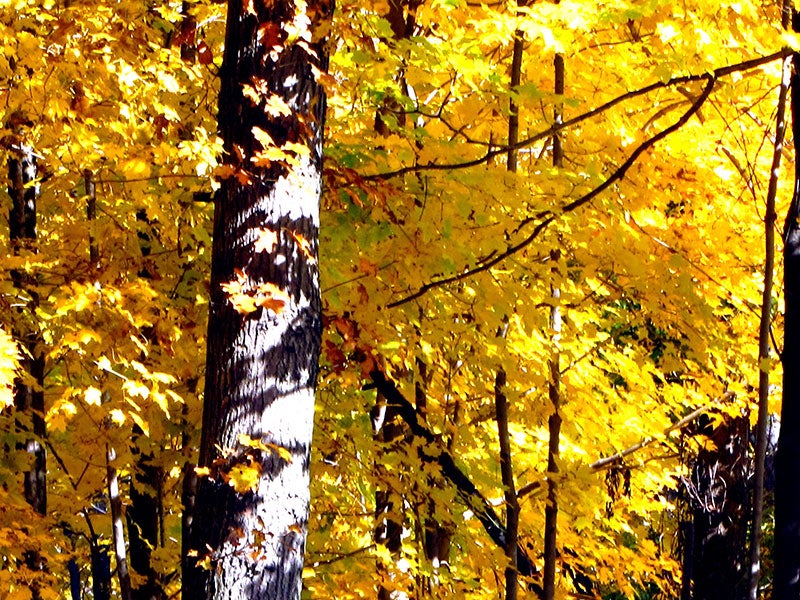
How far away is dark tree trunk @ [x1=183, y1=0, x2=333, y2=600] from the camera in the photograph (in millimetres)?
3471

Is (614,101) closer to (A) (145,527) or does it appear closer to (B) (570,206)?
(B) (570,206)

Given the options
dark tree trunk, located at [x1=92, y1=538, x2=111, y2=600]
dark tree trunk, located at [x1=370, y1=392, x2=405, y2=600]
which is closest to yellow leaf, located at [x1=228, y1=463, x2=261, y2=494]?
dark tree trunk, located at [x1=370, y1=392, x2=405, y2=600]

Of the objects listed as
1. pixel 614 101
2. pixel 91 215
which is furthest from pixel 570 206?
pixel 91 215

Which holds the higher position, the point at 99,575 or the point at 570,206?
the point at 570,206

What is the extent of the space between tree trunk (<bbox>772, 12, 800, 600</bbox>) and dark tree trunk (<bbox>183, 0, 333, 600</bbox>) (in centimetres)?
258

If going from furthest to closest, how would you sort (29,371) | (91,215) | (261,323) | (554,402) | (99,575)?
(29,371) → (99,575) → (554,402) → (91,215) → (261,323)

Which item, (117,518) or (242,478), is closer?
(242,478)

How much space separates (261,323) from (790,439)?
2.89 metres

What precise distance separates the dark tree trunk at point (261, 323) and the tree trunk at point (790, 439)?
2.58m

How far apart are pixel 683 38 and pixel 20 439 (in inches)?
198

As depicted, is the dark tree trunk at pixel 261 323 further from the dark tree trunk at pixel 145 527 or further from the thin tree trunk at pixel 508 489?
the dark tree trunk at pixel 145 527

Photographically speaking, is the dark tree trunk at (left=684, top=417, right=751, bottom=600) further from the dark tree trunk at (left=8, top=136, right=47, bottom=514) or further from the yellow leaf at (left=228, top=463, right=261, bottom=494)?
the yellow leaf at (left=228, top=463, right=261, bottom=494)

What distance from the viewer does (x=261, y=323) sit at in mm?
3557

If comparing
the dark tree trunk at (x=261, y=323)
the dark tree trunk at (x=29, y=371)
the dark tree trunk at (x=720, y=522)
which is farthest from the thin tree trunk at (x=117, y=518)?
the dark tree trunk at (x=720, y=522)
